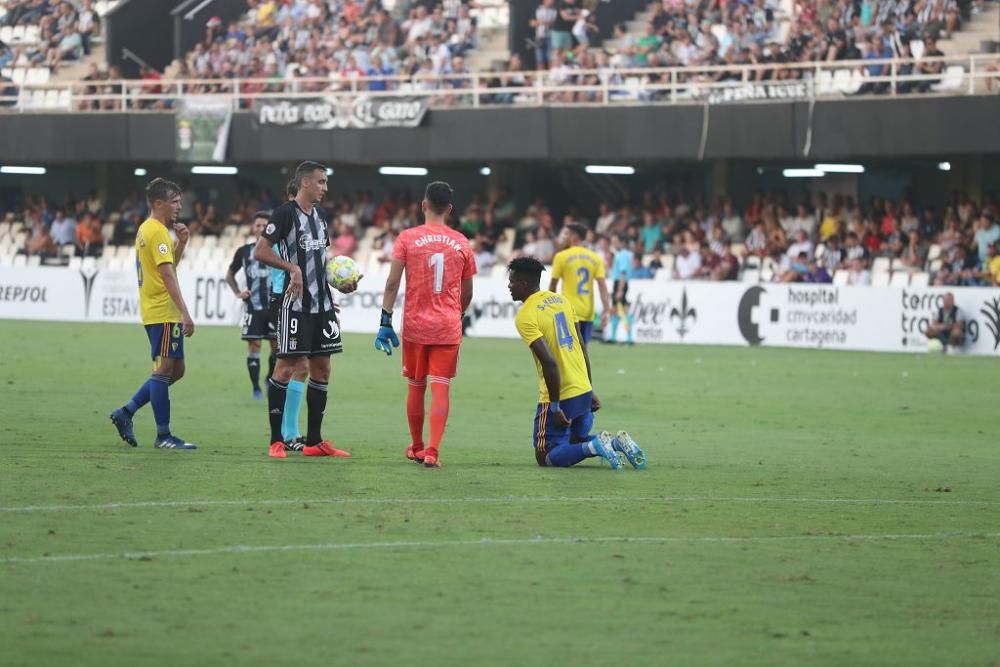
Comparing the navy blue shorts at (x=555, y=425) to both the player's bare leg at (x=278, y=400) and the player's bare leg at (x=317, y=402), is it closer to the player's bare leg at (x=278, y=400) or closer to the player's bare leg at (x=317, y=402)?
the player's bare leg at (x=317, y=402)

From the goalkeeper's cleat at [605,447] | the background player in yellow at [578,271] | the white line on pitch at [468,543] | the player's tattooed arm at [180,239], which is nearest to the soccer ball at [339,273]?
the player's tattooed arm at [180,239]

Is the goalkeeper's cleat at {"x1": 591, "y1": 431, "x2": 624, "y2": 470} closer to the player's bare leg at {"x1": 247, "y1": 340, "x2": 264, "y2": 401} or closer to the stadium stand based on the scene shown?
the player's bare leg at {"x1": 247, "y1": 340, "x2": 264, "y2": 401}

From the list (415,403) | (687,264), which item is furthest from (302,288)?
(687,264)

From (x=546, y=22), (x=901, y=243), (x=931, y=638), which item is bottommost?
(x=931, y=638)

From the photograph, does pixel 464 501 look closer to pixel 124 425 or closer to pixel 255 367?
pixel 124 425

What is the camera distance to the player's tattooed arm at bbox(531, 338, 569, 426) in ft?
37.7

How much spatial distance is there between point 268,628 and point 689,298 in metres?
25.5

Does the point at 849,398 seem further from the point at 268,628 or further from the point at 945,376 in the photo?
the point at 268,628

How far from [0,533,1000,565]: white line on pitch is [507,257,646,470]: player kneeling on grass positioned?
2.84 meters

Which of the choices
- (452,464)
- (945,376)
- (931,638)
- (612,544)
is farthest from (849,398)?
(931,638)

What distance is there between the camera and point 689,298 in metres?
31.5

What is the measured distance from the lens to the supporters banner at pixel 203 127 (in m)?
40.3

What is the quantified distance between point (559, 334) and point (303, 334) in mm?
1888

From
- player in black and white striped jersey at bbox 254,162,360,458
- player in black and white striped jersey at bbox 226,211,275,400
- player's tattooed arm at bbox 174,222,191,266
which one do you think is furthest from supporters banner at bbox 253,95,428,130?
player in black and white striped jersey at bbox 254,162,360,458
